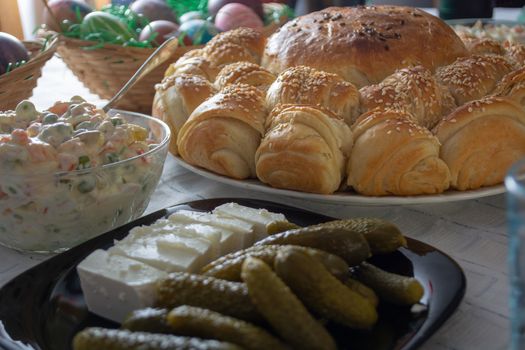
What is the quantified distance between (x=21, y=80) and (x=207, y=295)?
2.94 feet

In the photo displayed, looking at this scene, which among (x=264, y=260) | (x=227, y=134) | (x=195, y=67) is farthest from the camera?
(x=195, y=67)

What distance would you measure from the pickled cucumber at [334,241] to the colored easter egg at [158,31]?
1.03 metres

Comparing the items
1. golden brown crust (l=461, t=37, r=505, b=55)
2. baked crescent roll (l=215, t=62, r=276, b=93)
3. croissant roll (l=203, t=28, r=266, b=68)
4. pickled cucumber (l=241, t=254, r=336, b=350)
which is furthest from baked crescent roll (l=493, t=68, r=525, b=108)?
pickled cucumber (l=241, t=254, r=336, b=350)

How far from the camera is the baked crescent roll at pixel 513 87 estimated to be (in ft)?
4.16

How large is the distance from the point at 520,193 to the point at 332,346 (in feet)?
0.87

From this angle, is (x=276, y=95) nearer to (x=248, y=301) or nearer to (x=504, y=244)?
(x=504, y=244)

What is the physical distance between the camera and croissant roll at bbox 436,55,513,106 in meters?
1.32

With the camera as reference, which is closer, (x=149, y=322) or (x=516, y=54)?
(x=149, y=322)

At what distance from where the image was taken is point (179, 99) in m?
1.38

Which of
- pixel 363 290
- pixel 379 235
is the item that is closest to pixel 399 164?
pixel 379 235

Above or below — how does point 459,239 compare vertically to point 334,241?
below

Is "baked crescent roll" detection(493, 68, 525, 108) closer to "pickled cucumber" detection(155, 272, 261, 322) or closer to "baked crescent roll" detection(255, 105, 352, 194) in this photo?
"baked crescent roll" detection(255, 105, 352, 194)

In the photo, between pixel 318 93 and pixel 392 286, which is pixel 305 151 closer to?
pixel 318 93

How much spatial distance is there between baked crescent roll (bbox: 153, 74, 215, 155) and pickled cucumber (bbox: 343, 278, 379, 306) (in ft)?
2.24
